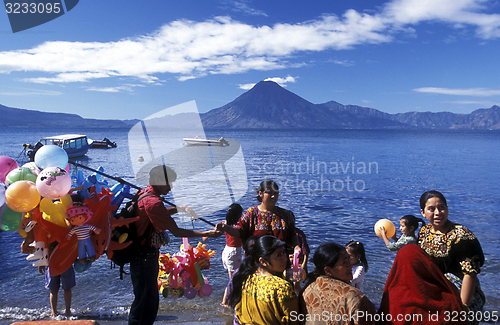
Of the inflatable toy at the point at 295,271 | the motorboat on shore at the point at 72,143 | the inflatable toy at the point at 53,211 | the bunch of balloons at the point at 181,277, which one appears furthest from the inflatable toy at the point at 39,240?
the motorboat on shore at the point at 72,143

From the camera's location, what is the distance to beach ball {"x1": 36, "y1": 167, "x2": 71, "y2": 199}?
11.9 ft

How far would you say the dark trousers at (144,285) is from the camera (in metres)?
3.77

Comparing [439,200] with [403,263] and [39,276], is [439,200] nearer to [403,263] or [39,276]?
[403,263]

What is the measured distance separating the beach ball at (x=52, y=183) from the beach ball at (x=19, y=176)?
499mm

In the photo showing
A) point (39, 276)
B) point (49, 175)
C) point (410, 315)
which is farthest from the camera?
point (39, 276)

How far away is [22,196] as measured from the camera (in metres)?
3.58

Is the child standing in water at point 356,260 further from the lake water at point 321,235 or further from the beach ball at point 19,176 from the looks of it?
the beach ball at point 19,176

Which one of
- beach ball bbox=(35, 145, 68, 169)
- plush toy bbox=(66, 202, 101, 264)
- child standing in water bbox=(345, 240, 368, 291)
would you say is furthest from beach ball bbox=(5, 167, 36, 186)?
child standing in water bbox=(345, 240, 368, 291)

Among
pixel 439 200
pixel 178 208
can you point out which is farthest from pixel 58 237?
pixel 439 200

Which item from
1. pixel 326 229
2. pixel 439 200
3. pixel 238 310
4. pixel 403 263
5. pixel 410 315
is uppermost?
pixel 439 200

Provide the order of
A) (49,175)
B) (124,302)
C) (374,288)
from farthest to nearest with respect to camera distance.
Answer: (374,288), (124,302), (49,175)

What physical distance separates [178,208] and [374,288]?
4.68m

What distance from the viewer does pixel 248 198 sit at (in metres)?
16.9

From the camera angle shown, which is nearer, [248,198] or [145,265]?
[145,265]
